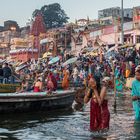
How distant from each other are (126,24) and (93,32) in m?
9.22

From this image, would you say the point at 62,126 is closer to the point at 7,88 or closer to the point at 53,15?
the point at 7,88

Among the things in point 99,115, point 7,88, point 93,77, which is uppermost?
point 93,77

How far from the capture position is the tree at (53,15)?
119 m

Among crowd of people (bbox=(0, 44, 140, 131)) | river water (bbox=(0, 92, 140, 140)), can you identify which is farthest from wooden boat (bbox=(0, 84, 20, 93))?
river water (bbox=(0, 92, 140, 140))

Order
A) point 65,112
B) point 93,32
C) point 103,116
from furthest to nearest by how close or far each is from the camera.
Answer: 1. point 93,32
2. point 65,112
3. point 103,116

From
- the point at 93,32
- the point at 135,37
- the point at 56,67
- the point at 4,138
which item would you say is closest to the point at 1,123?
the point at 4,138

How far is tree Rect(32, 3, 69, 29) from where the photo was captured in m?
119

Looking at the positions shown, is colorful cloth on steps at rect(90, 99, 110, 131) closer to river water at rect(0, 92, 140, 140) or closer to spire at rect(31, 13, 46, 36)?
river water at rect(0, 92, 140, 140)

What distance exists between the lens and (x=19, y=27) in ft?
402

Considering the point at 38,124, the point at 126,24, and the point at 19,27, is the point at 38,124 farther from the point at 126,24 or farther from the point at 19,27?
the point at 19,27

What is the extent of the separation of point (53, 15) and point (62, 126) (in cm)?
10736

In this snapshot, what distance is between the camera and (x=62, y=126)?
12.8 metres

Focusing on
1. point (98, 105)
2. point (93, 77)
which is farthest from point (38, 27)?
point (98, 105)

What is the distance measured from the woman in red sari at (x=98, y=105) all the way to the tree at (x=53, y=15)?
108389 millimetres
